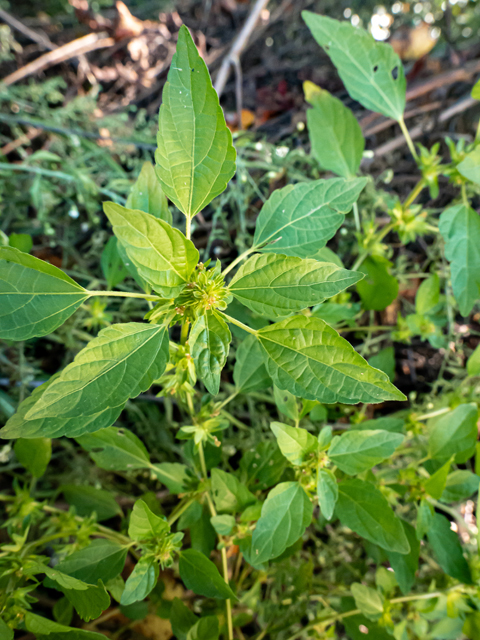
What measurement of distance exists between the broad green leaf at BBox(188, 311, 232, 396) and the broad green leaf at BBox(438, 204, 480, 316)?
2.41 feet

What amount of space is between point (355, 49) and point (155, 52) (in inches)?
40.7

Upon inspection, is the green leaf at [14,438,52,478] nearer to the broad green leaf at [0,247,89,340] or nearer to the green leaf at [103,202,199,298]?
the broad green leaf at [0,247,89,340]

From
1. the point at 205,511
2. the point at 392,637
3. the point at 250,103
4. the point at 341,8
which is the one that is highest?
the point at 341,8

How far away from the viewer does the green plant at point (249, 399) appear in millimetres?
686

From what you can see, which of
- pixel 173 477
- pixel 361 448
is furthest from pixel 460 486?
pixel 173 477

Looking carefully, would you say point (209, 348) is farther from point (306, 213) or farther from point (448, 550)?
point (448, 550)

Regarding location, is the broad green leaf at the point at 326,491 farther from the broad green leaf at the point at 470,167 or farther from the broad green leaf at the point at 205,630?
the broad green leaf at the point at 470,167

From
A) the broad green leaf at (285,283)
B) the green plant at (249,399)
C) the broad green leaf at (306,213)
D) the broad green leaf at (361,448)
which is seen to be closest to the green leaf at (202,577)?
the green plant at (249,399)

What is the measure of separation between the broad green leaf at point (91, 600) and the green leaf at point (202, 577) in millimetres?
204

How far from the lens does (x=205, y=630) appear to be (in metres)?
0.97

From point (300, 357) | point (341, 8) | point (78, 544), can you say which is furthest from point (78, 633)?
point (341, 8)

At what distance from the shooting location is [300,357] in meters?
0.74

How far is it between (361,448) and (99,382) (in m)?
0.61

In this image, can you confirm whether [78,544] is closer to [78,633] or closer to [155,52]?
[78,633]
